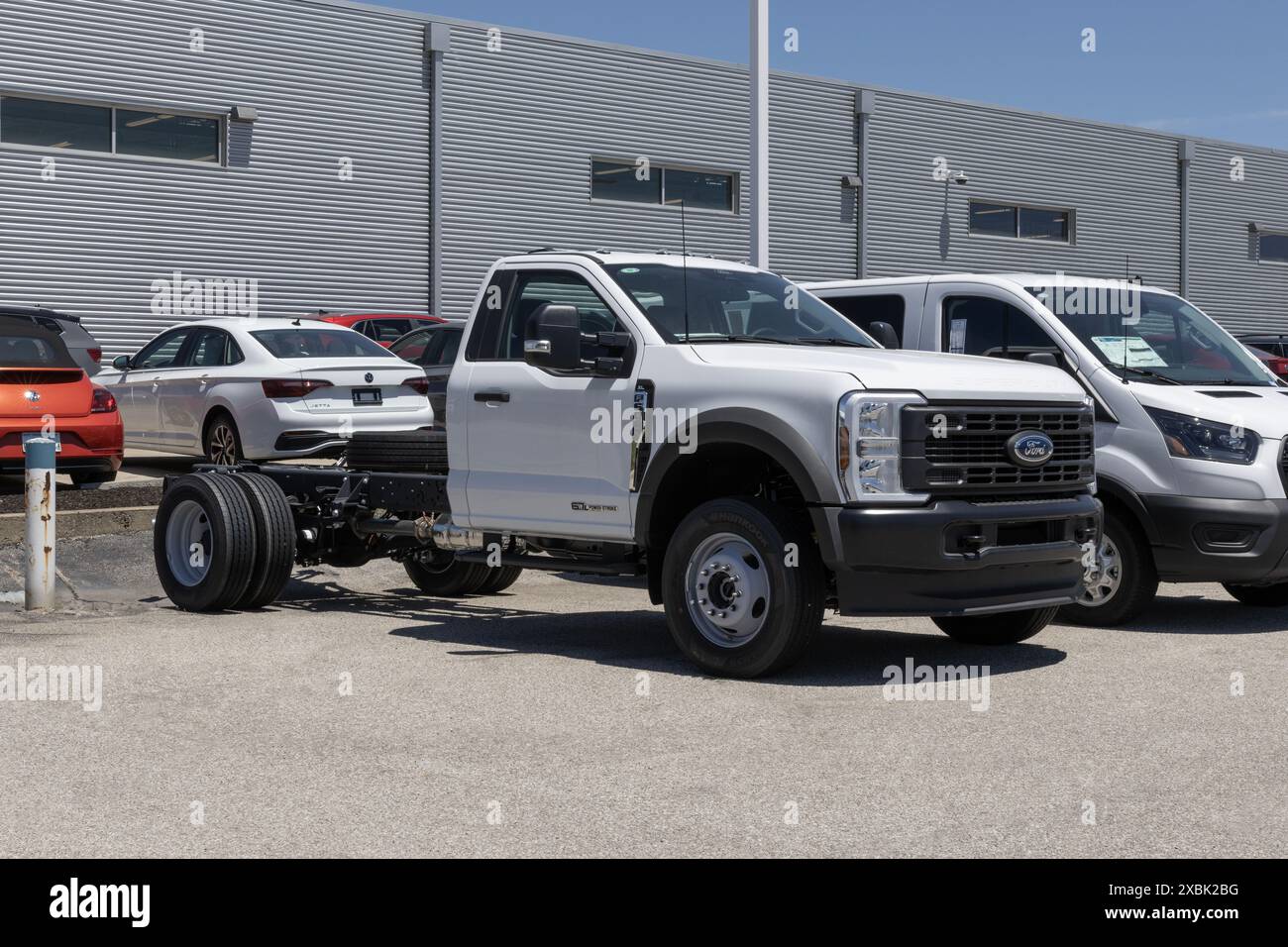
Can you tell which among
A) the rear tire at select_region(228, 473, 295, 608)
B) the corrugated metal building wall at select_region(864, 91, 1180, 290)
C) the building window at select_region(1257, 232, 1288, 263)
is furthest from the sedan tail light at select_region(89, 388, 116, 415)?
the building window at select_region(1257, 232, 1288, 263)

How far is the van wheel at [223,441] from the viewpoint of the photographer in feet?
49.4

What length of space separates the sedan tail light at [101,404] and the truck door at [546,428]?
5.47 metres

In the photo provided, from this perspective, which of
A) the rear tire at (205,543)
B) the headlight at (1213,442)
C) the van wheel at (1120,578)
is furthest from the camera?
the rear tire at (205,543)

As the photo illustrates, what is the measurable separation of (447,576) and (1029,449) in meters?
5.01

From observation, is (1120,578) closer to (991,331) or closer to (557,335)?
(991,331)

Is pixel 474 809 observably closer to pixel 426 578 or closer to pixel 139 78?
pixel 426 578

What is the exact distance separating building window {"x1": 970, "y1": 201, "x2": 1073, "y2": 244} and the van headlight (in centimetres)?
3060

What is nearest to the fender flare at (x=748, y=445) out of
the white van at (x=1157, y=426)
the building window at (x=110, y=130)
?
the white van at (x=1157, y=426)

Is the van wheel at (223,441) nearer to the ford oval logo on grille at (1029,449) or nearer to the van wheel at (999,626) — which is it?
the van wheel at (999,626)

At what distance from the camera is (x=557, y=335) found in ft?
27.6

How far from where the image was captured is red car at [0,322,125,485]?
516 inches

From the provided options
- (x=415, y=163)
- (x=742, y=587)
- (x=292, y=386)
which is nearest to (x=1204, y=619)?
(x=742, y=587)
